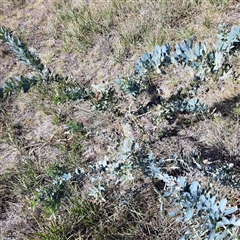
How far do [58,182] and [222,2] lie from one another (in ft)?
8.01

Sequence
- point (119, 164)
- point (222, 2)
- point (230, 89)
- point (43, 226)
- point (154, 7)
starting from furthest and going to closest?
point (154, 7), point (222, 2), point (230, 89), point (43, 226), point (119, 164)

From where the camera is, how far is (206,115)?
2.45 metres

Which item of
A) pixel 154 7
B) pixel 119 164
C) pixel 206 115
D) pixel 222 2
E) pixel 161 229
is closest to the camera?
pixel 119 164

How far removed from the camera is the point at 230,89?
2.64 meters

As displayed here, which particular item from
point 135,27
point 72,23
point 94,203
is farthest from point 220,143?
point 72,23

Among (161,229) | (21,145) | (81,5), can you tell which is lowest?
(161,229)

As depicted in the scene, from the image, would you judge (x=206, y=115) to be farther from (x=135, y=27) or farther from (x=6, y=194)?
(x=6, y=194)

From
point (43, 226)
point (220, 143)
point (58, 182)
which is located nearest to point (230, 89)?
point (220, 143)

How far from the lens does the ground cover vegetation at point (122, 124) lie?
69.5 inches

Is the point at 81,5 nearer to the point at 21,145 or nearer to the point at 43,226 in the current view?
the point at 21,145

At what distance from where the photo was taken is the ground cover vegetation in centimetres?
177

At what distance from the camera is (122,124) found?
2355 mm

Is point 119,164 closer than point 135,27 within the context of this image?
Yes

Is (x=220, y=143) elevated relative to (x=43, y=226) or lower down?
lower down
